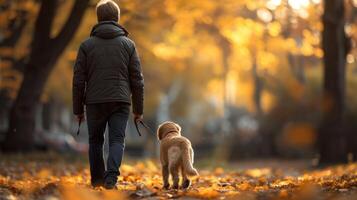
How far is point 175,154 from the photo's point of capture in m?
8.21

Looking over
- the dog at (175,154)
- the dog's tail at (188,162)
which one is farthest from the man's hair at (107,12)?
the dog's tail at (188,162)

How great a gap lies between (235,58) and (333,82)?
23.4m

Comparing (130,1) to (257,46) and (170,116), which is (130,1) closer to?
(257,46)

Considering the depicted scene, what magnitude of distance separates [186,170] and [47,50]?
12630 mm

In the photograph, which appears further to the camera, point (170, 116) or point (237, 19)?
point (170, 116)

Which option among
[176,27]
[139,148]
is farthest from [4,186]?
[139,148]

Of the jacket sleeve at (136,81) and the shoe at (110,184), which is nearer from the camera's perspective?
the shoe at (110,184)

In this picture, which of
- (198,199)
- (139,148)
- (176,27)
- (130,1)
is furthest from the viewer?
(139,148)

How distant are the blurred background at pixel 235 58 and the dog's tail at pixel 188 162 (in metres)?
11.1

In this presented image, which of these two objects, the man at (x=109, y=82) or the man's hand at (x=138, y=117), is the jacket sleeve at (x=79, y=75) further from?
the man's hand at (x=138, y=117)

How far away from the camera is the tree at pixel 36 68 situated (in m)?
19.7

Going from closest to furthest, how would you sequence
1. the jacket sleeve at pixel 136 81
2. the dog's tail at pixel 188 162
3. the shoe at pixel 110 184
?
1. the dog's tail at pixel 188 162
2. the shoe at pixel 110 184
3. the jacket sleeve at pixel 136 81

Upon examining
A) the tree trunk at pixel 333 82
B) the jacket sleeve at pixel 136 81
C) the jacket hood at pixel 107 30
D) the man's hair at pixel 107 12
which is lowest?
the tree trunk at pixel 333 82

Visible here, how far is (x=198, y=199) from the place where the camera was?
23.7 feet
